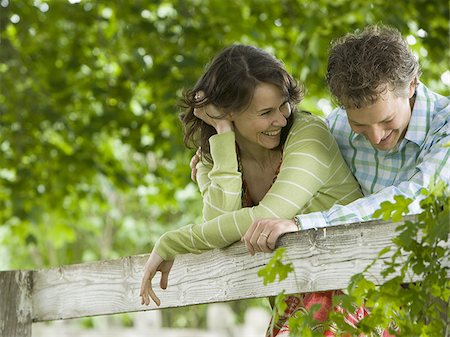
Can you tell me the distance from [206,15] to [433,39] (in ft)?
5.19

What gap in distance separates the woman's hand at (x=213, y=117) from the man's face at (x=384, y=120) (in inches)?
16.0

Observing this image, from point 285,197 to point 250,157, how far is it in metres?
0.37

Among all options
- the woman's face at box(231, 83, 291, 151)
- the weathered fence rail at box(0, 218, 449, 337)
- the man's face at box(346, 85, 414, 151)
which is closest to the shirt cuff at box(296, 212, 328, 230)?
the weathered fence rail at box(0, 218, 449, 337)

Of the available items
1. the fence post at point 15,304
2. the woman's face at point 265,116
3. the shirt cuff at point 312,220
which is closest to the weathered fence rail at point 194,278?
the fence post at point 15,304

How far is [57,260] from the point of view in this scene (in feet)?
46.2

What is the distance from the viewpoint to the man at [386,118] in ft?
7.67

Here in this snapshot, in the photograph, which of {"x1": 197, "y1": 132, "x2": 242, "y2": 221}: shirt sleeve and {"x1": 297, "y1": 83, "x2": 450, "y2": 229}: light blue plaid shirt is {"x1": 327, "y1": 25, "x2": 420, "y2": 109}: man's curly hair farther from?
{"x1": 197, "y1": 132, "x2": 242, "y2": 221}: shirt sleeve

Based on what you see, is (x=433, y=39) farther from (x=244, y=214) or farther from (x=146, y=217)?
(x=146, y=217)

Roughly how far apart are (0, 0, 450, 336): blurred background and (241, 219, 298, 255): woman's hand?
4.23 m

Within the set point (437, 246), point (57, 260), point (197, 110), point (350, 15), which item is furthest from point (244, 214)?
point (57, 260)

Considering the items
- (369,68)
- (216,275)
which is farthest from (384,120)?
(216,275)

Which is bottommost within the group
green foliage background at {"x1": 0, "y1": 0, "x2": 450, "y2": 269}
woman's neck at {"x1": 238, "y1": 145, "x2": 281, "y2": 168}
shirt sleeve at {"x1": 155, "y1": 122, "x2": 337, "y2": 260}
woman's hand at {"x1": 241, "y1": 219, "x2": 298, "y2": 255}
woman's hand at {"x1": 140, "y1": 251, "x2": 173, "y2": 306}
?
woman's hand at {"x1": 241, "y1": 219, "x2": 298, "y2": 255}

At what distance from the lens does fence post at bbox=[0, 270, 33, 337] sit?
3.10 m

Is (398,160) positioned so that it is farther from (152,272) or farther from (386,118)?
(152,272)
